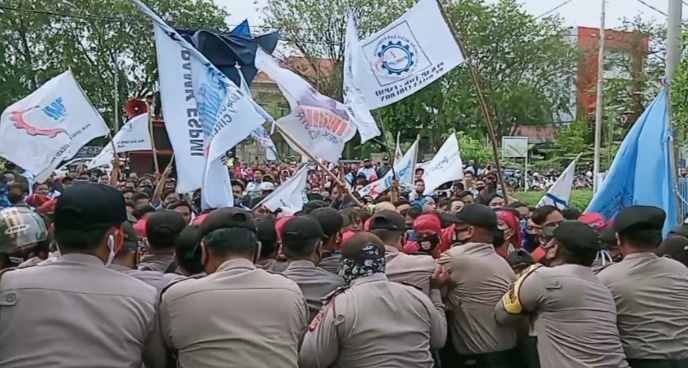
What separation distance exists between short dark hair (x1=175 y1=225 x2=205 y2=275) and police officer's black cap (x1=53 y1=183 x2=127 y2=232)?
1.01m

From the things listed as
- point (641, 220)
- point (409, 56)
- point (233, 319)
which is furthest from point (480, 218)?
point (409, 56)

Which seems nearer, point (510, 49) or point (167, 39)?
point (167, 39)

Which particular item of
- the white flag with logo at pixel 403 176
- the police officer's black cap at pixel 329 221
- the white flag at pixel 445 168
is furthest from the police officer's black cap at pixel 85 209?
the white flag with logo at pixel 403 176

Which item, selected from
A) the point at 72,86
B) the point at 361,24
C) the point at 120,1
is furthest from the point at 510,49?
the point at 72,86

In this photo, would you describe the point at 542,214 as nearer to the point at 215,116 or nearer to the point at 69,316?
the point at 215,116

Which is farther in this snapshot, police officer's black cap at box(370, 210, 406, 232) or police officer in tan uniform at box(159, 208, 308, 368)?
police officer's black cap at box(370, 210, 406, 232)

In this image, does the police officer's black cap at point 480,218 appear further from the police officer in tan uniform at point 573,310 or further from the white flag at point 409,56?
the white flag at point 409,56

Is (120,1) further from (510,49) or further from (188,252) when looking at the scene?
(188,252)

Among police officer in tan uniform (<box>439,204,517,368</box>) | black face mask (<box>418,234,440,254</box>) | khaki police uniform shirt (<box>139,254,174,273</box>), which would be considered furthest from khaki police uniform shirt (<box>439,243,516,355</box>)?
khaki police uniform shirt (<box>139,254,174,273</box>)

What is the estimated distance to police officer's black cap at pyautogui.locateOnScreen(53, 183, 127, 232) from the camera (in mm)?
3201

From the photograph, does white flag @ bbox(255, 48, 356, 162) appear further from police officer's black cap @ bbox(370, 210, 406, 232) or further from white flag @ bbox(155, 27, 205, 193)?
police officer's black cap @ bbox(370, 210, 406, 232)

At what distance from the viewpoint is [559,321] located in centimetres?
426

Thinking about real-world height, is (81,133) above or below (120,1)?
below

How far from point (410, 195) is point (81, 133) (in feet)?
17.5
